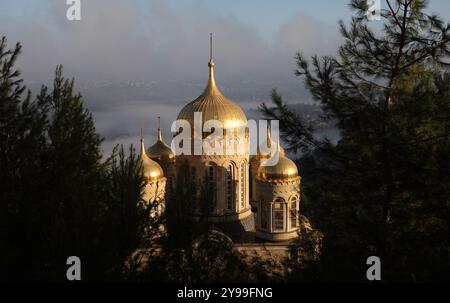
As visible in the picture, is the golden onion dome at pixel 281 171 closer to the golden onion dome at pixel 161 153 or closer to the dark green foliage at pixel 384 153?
the golden onion dome at pixel 161 153

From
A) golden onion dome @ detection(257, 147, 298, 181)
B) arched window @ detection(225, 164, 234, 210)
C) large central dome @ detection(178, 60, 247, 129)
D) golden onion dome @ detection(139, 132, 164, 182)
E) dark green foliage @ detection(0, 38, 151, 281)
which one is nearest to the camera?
dark green foliage @ detection(0, 38, 151, 281)

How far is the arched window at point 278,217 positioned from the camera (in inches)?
741

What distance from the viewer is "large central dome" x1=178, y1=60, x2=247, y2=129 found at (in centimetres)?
2009

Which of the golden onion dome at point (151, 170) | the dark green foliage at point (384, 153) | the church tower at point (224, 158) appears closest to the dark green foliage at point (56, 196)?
the dark green foliage at point (384, 153)

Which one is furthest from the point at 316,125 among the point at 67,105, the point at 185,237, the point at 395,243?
the point at 67,105

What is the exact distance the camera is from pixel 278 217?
62.0 feet

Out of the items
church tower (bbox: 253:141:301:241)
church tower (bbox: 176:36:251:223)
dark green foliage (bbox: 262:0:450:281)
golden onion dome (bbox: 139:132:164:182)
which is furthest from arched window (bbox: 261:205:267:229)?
dark green foliage (bbox: 262:0:450:281)

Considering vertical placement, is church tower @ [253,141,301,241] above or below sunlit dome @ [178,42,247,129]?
below

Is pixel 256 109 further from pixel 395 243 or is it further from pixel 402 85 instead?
pixel 395 243

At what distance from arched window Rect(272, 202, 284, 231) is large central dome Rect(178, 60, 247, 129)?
4836 mm

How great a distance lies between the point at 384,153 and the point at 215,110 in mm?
12769

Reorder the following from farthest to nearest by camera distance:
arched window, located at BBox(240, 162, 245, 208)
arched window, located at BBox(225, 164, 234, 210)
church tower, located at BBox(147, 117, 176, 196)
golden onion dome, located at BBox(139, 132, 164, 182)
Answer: church tower, located at BBox(147, 117, 176, 196), arched window, located at BBox(240, 162, 245, 208), arched window, located at BBox(225, 164, 234, 210), golden onion dome, located at BBox(139, 132, 164, 182)

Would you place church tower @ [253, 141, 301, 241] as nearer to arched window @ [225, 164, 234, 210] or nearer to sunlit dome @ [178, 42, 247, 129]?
arched window @ [225, 164, 234, 210]

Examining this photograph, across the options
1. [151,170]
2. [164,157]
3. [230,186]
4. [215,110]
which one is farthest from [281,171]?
[164,157]
